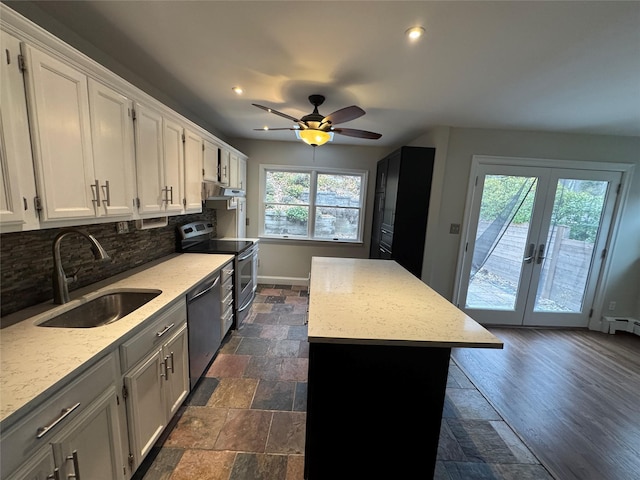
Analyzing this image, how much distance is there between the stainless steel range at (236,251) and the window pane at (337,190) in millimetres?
1632

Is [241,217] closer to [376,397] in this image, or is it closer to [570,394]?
[376,397]

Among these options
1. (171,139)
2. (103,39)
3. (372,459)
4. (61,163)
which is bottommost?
(372,459)

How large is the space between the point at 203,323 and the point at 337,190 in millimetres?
3218

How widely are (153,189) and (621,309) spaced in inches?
230

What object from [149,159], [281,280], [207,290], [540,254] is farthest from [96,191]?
[540,254]

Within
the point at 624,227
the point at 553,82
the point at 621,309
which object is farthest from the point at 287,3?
the point at 621,309

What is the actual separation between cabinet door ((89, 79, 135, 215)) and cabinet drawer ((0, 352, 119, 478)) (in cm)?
89

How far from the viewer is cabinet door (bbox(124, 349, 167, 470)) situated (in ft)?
4.31

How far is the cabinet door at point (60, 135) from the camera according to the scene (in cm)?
111

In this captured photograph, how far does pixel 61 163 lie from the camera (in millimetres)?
1234

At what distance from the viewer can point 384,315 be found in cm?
145

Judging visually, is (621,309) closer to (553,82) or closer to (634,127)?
(634,127)

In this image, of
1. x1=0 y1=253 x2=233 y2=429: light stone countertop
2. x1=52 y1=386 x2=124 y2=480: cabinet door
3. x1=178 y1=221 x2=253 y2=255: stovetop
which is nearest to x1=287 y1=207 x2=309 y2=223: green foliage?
x1=178 y1=221 x2=253 y2=255: stovetop

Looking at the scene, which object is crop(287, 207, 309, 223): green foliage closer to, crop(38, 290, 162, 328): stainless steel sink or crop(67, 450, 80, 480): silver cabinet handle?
crop(38, 290, 162, 328): stainless steel sink
